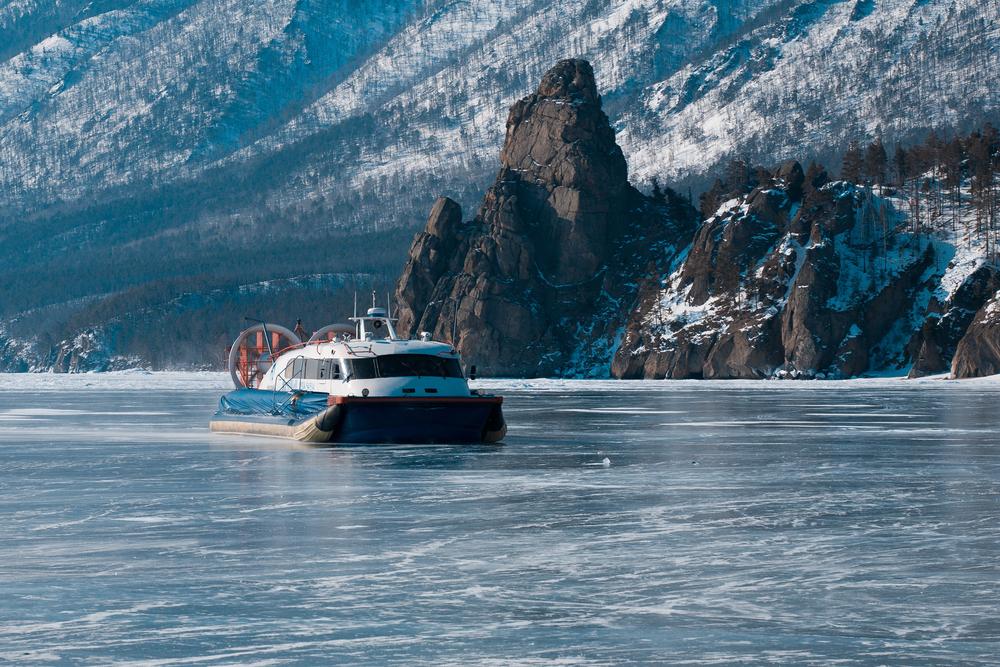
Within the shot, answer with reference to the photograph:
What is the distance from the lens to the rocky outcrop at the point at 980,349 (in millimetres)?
171250

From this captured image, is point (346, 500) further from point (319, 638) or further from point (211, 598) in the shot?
point (319, 638)

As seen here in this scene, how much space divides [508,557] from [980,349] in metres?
154

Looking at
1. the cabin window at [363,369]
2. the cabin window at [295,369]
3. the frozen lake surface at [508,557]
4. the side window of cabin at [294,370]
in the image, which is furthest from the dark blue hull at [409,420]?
the side window of cabin at [294,370]

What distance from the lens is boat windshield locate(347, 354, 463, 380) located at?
2404 inches

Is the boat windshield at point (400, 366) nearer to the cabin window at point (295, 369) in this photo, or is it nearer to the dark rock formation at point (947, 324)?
the cabin window at point (295, 369)

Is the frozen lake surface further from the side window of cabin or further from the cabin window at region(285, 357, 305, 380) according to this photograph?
the side window of cabin

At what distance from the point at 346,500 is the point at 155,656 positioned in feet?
57.9

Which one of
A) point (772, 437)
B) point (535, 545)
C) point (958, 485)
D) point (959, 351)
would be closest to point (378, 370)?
point (772, 437)

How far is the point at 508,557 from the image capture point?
28.1m

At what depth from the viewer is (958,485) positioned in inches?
1560

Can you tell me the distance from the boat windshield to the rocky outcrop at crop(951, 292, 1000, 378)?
4801 inches

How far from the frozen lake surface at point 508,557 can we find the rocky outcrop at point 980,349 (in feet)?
403

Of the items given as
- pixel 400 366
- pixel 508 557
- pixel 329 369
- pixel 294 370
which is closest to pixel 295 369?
pixel 294 370

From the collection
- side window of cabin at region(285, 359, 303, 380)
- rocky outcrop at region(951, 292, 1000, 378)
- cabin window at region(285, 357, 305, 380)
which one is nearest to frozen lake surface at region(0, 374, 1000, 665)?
cabin window at region(285, 357, 305, 380)
